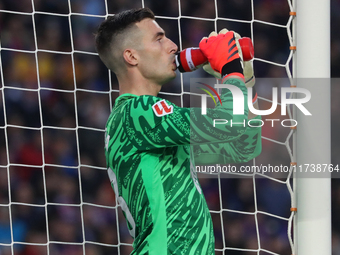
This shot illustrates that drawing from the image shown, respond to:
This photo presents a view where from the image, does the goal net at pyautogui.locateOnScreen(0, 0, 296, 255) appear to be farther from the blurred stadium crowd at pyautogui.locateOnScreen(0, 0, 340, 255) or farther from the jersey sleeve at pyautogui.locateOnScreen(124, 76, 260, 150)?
the jersey sleeve at pyautogui.locateOnScreen(124, 76, 260, 150)

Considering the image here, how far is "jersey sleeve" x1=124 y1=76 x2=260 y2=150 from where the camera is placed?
102 centimetres

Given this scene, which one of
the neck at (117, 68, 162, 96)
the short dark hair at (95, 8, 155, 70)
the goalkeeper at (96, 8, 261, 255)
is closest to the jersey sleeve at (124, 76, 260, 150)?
the goalkeeper at (96, 8, 261, 255)

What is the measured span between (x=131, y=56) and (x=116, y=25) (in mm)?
103

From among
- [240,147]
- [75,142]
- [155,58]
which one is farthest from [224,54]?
[75,142]

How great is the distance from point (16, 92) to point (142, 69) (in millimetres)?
1417

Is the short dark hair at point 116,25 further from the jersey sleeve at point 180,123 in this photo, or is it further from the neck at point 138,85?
the jersey sleeve at point 180,123

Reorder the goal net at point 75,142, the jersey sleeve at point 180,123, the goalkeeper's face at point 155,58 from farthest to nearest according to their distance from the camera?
the goal net at point 75,142, the goalkeeper's face at point 155,58, the jersey sleeve at point 180,123

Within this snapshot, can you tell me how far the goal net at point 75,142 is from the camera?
92.4 inches

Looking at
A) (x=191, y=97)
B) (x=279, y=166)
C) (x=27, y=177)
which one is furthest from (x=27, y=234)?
(x=279, y=166)

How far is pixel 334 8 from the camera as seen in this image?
263 cm

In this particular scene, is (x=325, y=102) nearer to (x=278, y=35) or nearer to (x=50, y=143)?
(x=278, y=35)

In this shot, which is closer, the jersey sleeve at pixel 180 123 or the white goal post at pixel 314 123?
the jersey sleeve at pixel 180 123

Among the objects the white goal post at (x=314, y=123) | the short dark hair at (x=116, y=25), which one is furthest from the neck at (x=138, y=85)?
the white goal post at (x=314, y=123)

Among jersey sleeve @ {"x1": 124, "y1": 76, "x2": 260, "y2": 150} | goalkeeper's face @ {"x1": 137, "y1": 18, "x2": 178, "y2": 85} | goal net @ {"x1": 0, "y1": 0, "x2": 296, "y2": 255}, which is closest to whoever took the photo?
jersey sleeve @ {"x1": 124, "y1": 76, "x2": 260, "y2": 150}
